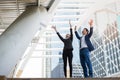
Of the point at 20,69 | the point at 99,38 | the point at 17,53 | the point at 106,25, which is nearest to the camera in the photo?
the point at 17,53

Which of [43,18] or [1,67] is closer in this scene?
[1,67]

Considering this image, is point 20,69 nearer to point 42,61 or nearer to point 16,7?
point 42,61

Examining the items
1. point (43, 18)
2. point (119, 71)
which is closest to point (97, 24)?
point (119, 71)

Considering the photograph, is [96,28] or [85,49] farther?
[96,28]

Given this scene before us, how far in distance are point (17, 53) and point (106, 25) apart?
8.95 meters

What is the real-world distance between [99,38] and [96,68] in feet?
7.21

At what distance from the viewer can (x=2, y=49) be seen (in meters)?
8.72

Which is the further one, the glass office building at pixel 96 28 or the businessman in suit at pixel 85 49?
the glass office building at pixel 96 28

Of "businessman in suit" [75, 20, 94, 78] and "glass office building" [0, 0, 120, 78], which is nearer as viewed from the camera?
"businessman in suit" [75, 20, 94, 78]

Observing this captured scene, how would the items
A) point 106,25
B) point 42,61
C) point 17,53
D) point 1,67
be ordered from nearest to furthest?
point 1,67 → point 17,53 → point 106,25 → point 42,61

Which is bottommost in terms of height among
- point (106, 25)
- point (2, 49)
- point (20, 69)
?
point (20, 69)

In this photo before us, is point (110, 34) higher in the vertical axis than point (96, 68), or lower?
higher

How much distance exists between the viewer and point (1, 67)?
835cm

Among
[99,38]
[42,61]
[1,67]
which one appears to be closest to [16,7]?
[1,67]
